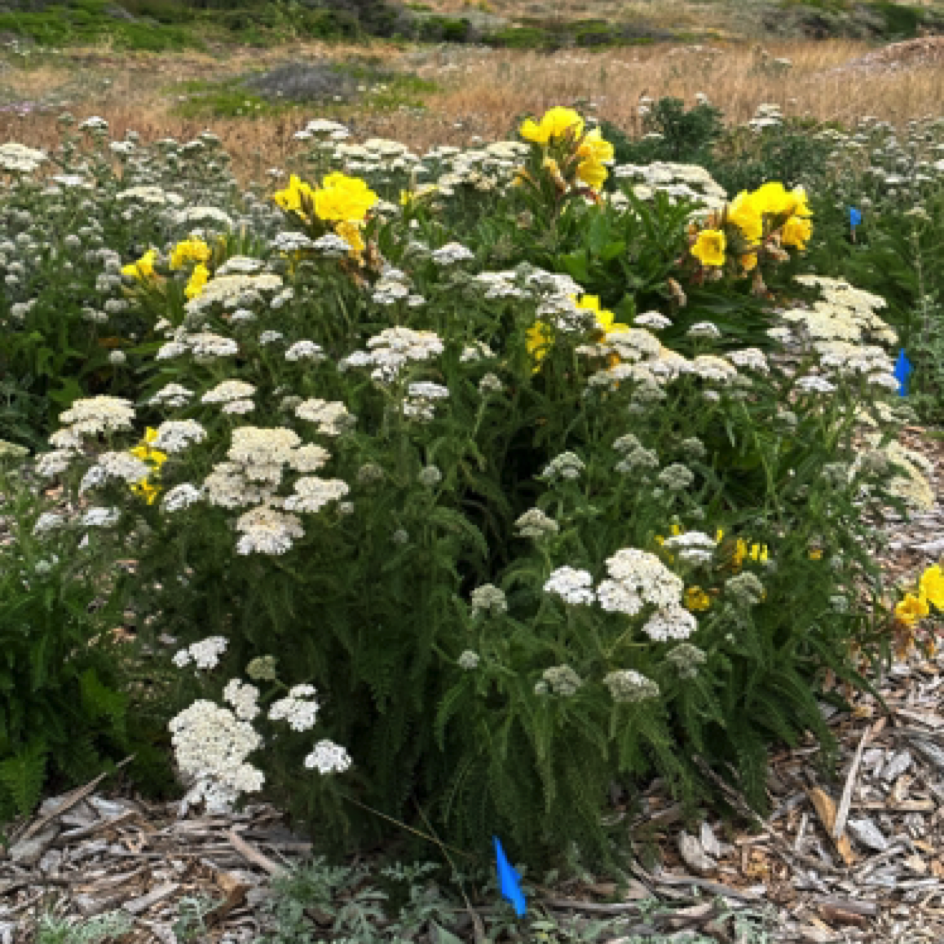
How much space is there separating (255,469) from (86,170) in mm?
3969

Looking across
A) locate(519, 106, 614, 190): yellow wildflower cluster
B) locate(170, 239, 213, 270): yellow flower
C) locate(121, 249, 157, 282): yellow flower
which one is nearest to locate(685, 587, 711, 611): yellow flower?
locate(519, 106, 614, 190): yellow wildflower cluster

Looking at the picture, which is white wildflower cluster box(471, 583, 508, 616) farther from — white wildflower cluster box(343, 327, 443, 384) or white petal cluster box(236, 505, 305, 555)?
white wildflower cluster box(343, 327, 443, 384)

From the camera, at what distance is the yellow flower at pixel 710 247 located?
348cm

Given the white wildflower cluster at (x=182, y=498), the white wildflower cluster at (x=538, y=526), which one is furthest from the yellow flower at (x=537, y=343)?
the white wildflower cluster at (x=182, y=498)

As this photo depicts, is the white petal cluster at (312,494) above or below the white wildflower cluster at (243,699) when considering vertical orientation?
above

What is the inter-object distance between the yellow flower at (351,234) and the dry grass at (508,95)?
5.39 meters

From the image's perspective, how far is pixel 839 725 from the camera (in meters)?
2.98

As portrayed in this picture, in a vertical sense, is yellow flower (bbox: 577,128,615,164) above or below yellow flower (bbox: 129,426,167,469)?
above

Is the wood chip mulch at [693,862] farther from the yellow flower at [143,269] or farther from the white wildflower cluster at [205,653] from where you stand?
the yellow flower at [143,269]

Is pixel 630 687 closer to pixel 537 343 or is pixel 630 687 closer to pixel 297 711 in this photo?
pixel 297 711

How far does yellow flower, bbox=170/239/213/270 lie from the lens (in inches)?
146

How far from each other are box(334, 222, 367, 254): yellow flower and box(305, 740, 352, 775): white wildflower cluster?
1638 mm

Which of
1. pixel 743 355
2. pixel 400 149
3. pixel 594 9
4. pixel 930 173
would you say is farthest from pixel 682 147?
pixel 594 9

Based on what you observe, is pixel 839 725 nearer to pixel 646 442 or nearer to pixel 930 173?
pixel 646 442
